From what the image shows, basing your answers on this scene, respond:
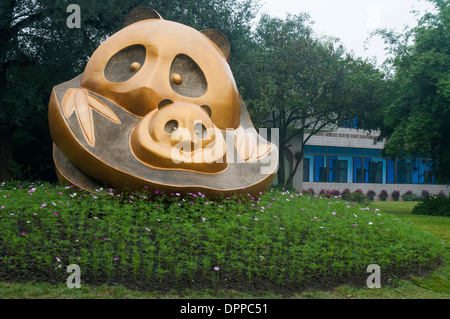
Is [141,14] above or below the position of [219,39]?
above

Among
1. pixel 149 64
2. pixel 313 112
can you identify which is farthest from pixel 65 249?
pixel 313 112

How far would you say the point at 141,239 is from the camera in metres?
5.84

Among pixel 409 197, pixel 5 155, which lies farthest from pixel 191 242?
pixel 409 197

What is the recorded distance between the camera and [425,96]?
52.5 feet

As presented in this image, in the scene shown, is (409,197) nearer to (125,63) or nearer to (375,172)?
(375,172)

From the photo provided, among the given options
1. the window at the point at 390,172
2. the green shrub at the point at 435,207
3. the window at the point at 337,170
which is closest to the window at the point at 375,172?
the window at the point at 390,172

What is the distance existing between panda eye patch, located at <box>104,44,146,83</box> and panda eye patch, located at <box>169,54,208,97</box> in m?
0.64

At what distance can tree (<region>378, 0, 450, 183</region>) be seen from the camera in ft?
49.4

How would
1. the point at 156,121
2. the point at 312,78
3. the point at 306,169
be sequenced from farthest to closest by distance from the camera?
the point at 306,169, the point at 312,78, the point at 156,121

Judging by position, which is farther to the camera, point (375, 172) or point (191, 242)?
point (375, 172)

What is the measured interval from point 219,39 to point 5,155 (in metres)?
7.97

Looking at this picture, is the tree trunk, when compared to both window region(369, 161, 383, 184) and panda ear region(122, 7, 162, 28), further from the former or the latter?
window region(369, 161, 383, 184)

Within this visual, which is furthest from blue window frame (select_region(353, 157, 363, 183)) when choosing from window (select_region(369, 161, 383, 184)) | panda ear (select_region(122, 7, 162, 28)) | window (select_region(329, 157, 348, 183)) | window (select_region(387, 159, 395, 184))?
panda ear (select_region(122, 7, 162, 28))

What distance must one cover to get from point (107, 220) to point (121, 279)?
5.21ft
